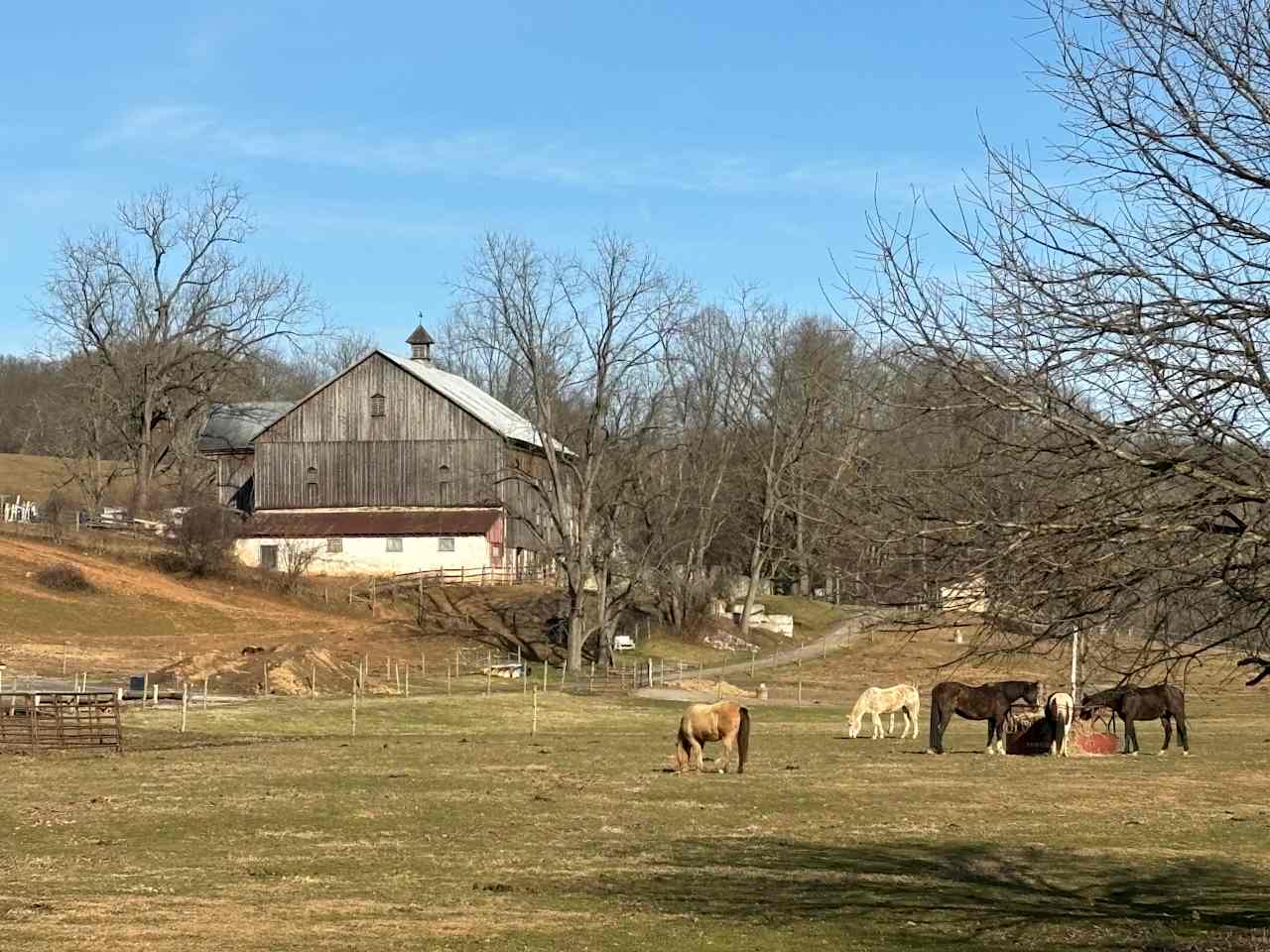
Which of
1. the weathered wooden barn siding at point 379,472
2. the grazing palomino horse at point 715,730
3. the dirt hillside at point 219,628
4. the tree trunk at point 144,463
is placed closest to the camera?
the grazing palomino horse at point 715,730

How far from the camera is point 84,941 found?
1391 centimetres

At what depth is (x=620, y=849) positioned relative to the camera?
20.8 meters

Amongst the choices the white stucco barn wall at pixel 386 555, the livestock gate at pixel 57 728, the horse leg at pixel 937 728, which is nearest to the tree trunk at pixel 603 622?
the white stucco barn wall at pixel 386 555

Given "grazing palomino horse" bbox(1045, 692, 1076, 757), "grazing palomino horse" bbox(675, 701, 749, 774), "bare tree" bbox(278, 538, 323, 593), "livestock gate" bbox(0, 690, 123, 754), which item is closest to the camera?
"grazing palomino horse" bbox(675, 701, 749, 774)

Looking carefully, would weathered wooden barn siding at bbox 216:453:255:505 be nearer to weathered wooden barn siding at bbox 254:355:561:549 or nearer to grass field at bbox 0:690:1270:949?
weathered wooden barn siding at bbox 254:355:561:549

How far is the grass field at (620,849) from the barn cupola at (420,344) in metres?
63.4

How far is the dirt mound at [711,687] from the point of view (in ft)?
188

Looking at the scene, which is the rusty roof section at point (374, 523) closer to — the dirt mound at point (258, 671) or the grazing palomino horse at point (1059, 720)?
the dirt mound at point (258, 671)

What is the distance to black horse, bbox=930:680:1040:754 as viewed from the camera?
3675cm

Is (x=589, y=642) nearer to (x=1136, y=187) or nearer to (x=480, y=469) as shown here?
(x=480, y=469)

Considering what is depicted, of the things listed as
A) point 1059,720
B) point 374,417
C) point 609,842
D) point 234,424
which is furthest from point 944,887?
point 234,424

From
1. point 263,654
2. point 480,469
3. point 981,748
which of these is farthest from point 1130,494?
point 480,469

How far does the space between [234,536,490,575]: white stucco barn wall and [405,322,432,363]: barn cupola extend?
19.0 meters

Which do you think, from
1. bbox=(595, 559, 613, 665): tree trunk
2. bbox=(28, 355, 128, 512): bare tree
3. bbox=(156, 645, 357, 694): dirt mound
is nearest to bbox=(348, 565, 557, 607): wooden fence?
bbox=(595, 559, 613, 665): tree trunk
